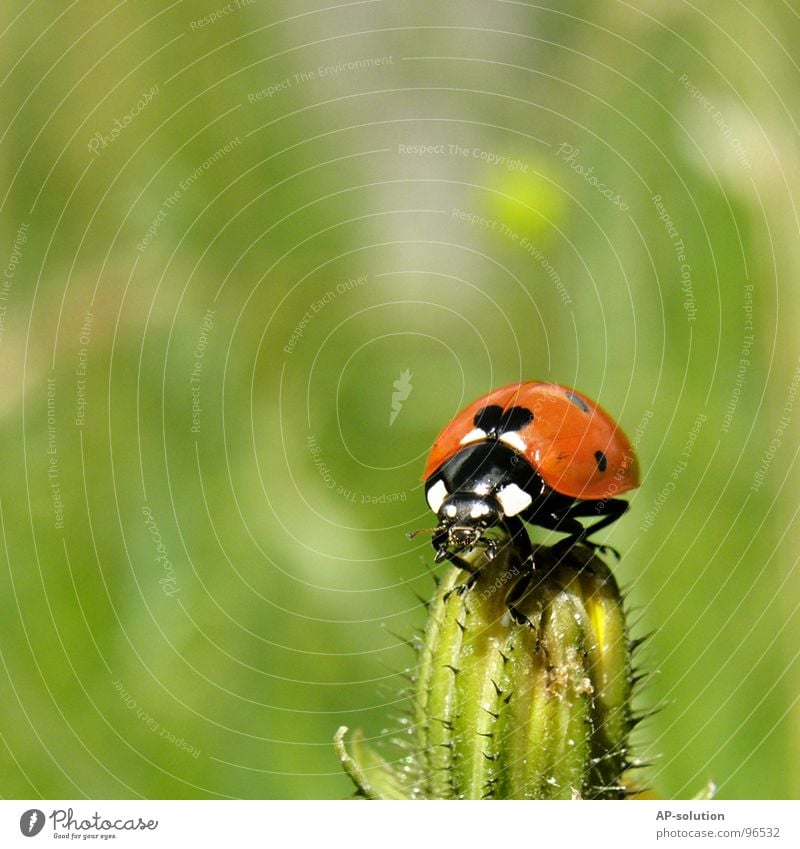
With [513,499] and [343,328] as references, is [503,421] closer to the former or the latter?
[513,499]

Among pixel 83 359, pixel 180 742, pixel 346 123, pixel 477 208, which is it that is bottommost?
pixel 180 742

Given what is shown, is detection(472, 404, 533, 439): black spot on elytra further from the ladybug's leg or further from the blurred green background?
the blurred green background

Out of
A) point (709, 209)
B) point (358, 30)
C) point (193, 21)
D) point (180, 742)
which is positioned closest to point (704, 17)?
point (709, 209)

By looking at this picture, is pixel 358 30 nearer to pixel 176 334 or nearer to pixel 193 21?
pixel 193 21
